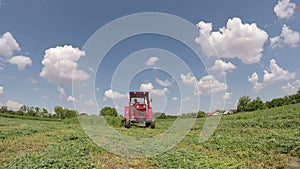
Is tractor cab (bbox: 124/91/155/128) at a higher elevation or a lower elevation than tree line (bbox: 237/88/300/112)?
lower

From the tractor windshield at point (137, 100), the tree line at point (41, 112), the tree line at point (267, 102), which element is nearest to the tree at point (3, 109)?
the tree line at point (41, 112)

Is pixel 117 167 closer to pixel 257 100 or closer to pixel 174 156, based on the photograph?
pixel 174 156

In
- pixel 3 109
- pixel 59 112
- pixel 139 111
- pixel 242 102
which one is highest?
pixel 242 102

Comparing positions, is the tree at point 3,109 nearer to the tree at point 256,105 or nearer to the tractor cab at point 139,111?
the tractor cab at point 139,111

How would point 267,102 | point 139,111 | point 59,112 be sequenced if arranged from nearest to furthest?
point 139,111 < point 267,102 < point 59,112

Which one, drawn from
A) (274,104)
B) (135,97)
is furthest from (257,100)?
(135,97)

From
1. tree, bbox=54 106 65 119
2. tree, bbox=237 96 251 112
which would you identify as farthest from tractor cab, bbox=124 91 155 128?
tree, bbox=54 106 65 119

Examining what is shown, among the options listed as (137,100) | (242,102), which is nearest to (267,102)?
(242,102)

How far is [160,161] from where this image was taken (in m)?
7.12

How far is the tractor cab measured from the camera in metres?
20.0

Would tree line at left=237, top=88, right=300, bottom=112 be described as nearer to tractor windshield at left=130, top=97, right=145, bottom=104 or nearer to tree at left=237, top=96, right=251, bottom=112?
tree at left=237, top=96, right=251, bottom=112

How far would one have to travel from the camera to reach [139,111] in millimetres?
20203

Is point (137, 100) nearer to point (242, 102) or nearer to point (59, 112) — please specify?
point (242, 102)

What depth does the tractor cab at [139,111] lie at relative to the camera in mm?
20027
